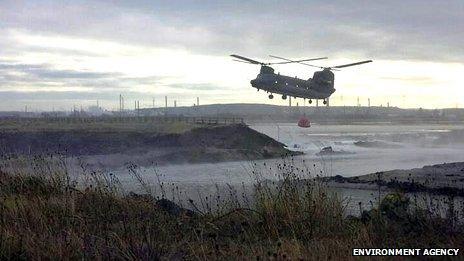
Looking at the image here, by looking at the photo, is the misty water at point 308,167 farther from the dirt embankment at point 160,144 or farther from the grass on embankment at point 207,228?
the dirt embankment at point 160,144

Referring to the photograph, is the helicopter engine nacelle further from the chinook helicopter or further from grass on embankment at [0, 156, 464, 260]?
grass on embankment at [0, 156, 464, 260]

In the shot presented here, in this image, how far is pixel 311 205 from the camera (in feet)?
29.8

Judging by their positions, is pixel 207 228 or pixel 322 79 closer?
pixel 207 228

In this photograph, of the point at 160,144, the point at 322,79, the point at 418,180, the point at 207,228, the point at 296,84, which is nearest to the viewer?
the point at 207,228

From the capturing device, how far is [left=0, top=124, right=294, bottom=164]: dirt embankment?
49750 mm

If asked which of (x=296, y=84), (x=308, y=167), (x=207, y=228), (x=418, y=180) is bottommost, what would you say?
(x=418, y=180)

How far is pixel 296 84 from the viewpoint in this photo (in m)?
37.9

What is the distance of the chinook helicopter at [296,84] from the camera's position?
36.8 m

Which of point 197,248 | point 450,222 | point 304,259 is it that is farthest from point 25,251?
point 450,222

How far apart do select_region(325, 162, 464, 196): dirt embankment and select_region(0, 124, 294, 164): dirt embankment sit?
1898 centimetres

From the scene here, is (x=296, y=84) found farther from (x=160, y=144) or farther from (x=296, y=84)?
(x=160, y=144)

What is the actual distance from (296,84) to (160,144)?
20923 mm

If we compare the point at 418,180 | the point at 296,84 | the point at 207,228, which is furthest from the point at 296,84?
the point at 207,228

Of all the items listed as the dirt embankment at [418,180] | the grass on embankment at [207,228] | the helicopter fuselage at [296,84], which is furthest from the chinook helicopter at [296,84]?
the grass on embankment at [207,228]
